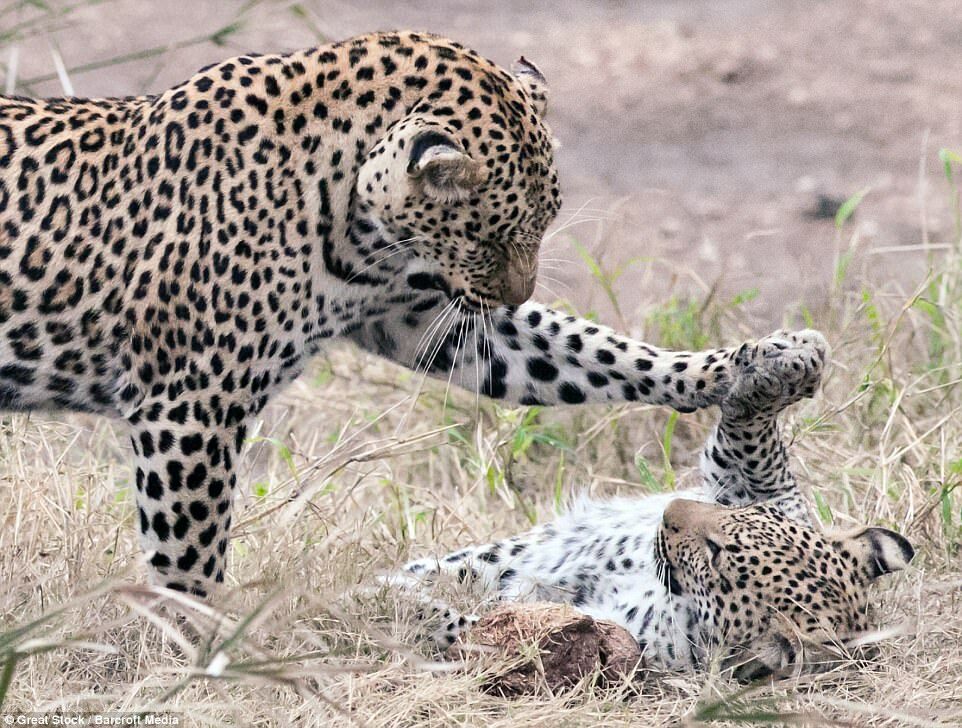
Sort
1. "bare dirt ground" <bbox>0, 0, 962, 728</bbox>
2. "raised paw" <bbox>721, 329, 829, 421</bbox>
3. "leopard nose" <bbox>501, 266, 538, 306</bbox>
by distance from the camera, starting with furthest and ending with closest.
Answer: "raised paw" <bbox>721, 329, 829, 421</bbox>, "leopard nose" <bbox>501, 266, 538, 306</bbox>, "bare dirt ground" <bbox>0, 0, 962, 728</bbox>

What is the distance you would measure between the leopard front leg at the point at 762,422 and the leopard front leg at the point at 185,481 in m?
1.95

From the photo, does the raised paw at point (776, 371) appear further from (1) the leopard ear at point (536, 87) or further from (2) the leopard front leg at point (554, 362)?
(1) the leopard ear at point (536, 87)

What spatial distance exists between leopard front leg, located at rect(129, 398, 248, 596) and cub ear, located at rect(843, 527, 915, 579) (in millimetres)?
2286

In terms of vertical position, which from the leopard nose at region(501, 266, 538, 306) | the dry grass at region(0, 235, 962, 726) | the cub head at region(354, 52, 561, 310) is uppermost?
the cub head at region(354, 52, 561, 310)

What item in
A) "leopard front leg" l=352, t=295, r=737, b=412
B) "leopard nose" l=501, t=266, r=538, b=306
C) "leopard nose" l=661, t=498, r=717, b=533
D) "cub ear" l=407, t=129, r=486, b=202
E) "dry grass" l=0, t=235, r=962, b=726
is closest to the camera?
"dry grass" l=0, t=235, r=962, b=726

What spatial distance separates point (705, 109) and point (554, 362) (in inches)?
272

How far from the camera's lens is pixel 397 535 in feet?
22.2

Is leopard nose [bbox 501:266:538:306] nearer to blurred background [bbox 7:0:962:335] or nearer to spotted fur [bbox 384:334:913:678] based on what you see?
spotted fur [bbox 384:334:913:678]

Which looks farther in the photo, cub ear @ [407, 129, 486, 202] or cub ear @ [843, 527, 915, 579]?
cub ear @ [843, 527, 915, 579]

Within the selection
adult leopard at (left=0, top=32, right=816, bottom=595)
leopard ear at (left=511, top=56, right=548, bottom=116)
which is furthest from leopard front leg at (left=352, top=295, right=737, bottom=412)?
leopard ear at (left=511, top=56, right=548, bottom=116)

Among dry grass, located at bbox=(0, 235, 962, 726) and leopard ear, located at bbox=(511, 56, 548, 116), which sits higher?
leopard ear, located at bbox=(511, 56, 548, 116)

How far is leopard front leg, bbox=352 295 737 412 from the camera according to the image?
245 inches

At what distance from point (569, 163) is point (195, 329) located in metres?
6.85

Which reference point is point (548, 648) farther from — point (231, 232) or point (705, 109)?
point (705, 109)
